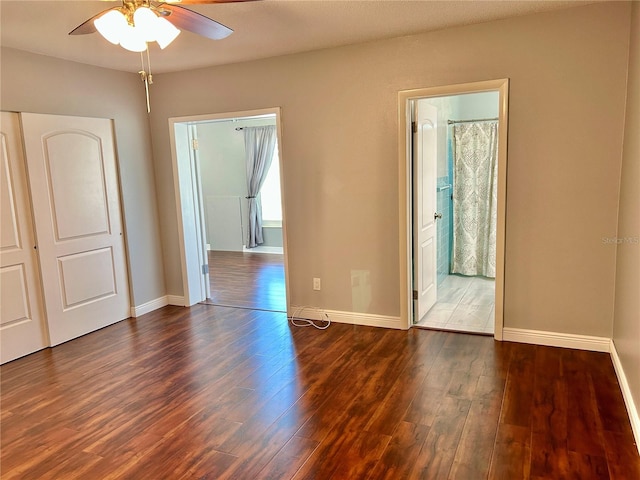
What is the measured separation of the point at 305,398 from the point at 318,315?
152 centimetres

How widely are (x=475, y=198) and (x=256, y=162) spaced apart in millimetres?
3931

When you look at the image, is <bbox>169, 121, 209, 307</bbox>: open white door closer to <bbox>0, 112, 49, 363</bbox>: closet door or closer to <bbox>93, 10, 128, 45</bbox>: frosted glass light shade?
<bbox>0, 112, 49, 363</bbox>: closet door

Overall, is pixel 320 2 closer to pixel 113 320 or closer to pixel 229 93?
pixel 229 93

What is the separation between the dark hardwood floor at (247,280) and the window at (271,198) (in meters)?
0.67

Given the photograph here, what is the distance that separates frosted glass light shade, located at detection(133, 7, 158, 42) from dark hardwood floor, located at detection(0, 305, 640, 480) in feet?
6.80

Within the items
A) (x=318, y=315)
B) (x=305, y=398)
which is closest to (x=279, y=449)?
(x=305, y=398)

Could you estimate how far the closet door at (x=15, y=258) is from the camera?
355 cm

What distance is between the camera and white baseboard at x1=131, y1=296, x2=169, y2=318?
471 cm

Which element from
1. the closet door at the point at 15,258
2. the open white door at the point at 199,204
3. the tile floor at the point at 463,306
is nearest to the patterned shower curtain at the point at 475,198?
the tile floor at the point at 463,306

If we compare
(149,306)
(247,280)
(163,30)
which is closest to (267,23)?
(163,30)

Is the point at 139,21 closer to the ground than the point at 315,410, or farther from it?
farther from it

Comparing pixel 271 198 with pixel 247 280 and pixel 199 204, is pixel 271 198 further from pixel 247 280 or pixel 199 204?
pixel 199 204

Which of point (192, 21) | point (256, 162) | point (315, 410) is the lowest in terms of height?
point (315, 410)

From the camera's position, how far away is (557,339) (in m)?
3.49
